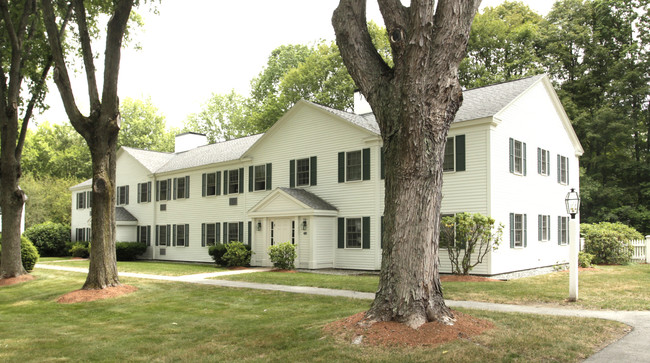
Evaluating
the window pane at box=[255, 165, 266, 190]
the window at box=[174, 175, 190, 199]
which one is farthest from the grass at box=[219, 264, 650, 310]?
the window at box=[174, 175, 190, 199]

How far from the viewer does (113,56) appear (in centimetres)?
1352

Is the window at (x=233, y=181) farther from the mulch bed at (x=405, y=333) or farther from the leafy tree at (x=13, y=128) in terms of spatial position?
the mulch bed at (x=405, y=333)

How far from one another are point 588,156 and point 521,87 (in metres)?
15.4

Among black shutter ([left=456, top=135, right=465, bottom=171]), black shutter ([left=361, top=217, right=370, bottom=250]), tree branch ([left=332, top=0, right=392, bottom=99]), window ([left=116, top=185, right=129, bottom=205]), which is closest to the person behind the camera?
tree branch ([left=332, top=0, right=392, bottom=99])

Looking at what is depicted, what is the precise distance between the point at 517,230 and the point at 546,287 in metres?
5.12

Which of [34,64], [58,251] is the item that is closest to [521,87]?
[34,64]

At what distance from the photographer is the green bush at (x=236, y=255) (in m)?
21.8

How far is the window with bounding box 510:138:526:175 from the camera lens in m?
17.8

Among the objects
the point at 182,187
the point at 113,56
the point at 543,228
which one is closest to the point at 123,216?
the point at 182,187

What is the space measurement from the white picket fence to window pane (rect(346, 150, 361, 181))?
12631mm

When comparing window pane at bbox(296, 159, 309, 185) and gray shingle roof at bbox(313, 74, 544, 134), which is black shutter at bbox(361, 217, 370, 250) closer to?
gray shingle roof at bbox(313, 74, 544, 134)

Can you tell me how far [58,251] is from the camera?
34656 millimetres

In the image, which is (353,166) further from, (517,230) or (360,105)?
(517,230)

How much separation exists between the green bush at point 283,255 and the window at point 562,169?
11.5 m
